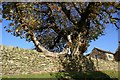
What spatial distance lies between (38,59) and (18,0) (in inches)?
273

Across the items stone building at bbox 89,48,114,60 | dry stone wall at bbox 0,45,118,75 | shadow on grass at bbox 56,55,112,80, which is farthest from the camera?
stone building at bbox 89,48,114,60

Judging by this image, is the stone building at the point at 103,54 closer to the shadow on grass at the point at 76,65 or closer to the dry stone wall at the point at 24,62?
the shadow on grass at the point at 76,65

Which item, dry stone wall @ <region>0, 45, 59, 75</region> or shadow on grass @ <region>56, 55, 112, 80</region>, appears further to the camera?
shadow on grass @ <region>56, 55, 112, 80</region>

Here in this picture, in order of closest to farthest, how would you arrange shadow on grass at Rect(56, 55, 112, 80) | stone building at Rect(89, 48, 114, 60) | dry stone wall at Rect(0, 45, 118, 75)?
dry stone wall at Rect(0, 45, 118, 75), shadow on grass at Rect(56, 55, 112, 80), stone building at Rect(89, 48, 114, 60)

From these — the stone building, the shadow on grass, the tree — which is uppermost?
the tree

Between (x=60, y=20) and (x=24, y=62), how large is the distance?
36.1 ft

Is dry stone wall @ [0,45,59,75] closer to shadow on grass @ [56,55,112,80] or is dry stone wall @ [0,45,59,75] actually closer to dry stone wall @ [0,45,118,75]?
dry stone wall @ [0,45,118,75]

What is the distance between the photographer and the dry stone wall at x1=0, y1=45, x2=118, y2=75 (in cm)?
2537

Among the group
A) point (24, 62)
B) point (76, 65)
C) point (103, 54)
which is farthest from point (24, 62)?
point (103, 54)

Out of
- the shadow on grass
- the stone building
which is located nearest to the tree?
the shadow on grass

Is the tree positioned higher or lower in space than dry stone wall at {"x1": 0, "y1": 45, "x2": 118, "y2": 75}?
higher

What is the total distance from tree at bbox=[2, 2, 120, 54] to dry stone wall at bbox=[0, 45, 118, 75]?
1800 millimetres

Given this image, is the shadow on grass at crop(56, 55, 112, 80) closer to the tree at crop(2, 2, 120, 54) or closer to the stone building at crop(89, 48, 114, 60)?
the tree at crop(2, 2, 120, 54)

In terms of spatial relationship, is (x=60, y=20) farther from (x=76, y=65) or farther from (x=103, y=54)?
(x=103, y=54)
